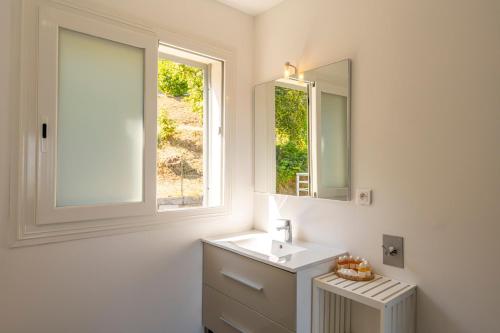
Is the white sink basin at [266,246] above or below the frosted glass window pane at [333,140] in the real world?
below

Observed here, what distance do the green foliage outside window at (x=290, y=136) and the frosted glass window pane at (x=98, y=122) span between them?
35.1 inches

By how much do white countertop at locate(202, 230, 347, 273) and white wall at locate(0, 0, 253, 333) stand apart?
16cm

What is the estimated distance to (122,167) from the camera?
174 centimetres

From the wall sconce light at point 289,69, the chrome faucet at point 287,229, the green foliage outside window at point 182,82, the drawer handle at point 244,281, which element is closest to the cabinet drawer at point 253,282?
the drawer handle at point 244,281

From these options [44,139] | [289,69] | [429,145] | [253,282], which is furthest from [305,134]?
[44,139]

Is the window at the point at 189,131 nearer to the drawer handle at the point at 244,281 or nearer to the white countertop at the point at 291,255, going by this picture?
the white countertop at the point at 291,255

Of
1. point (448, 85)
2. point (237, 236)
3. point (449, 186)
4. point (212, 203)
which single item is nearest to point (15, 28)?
point (212, 203)

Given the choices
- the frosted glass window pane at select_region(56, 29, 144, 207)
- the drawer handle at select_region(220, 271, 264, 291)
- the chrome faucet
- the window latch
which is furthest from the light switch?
the window latch

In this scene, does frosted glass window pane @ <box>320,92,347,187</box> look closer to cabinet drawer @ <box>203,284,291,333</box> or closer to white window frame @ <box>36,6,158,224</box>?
cabinet drawer @ <box>203,284,291,333</box>

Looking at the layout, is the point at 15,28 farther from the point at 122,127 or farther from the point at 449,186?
the point at 449,186

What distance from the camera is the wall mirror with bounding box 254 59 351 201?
178cm

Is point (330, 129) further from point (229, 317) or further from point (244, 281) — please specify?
point (229, 317)

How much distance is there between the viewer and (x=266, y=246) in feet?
6.73

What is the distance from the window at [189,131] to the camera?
6.93 ft
